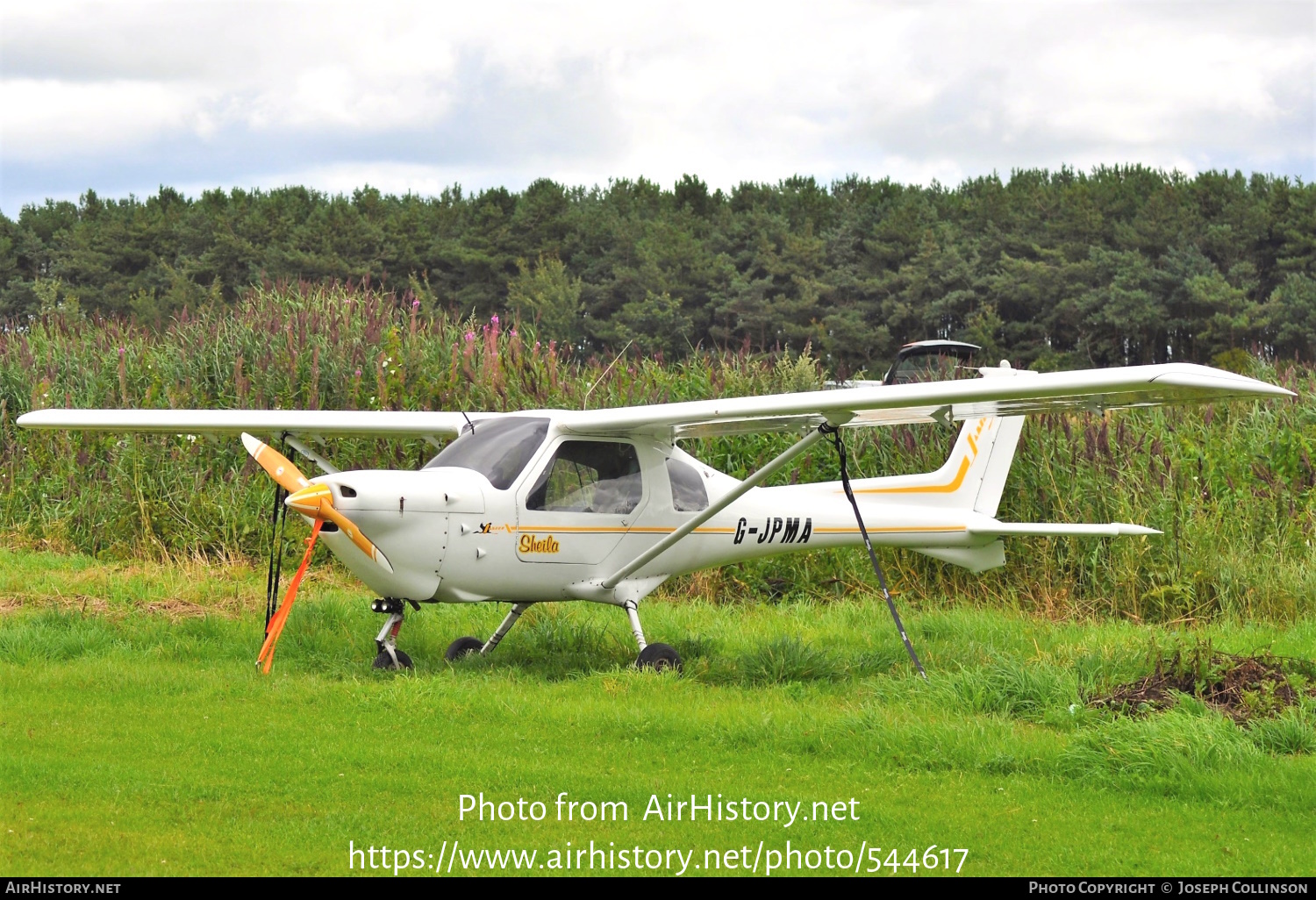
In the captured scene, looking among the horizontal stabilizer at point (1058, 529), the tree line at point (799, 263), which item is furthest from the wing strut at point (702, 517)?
the tree line at point (799, 263)

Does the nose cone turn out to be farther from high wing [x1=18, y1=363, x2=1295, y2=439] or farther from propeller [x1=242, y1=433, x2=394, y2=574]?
high wing [x1=18, y1=363, x2=1295, y2=439]

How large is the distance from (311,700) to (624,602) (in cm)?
252

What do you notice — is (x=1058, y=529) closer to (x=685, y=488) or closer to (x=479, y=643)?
(x=685, y=488)

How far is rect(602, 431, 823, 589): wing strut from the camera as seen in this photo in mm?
8852

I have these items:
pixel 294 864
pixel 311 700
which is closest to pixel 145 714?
pixel 311 700

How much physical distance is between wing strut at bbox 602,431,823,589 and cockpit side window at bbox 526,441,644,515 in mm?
397

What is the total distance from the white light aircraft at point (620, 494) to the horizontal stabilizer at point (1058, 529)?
19 mm

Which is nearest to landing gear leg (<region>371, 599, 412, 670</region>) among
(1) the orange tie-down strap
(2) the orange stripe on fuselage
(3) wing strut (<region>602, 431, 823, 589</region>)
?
(1) the orange tie-down strap

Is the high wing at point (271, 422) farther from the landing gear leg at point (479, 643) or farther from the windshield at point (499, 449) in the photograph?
the landing gear leg at point (479, 643)

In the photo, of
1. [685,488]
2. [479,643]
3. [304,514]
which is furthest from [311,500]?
[685,488]

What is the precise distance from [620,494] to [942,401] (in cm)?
258

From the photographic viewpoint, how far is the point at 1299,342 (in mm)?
44812

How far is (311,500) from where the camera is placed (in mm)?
8273

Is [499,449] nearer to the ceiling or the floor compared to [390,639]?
nearer to the ceiling
